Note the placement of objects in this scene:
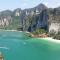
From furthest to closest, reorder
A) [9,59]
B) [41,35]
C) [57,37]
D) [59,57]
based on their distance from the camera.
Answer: [41,35] → [57,37] → [59,57] → [9,59]

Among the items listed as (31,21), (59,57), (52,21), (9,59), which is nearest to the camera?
(9,59)

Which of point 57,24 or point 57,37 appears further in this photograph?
point 57,24

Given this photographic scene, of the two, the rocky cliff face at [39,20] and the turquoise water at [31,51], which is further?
the rocky cliff face at [39,20]

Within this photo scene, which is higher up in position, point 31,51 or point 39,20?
point 39,20

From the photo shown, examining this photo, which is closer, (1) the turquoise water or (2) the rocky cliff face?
(1) the turquoise water

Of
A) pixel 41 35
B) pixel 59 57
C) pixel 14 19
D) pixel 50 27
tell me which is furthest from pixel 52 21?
pixel 14 19

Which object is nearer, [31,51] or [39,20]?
[31,51]

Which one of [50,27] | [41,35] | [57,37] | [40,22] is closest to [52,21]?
[50,27]

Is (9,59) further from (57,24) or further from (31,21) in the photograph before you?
(31,21)

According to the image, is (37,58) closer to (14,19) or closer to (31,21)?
(31,21)
